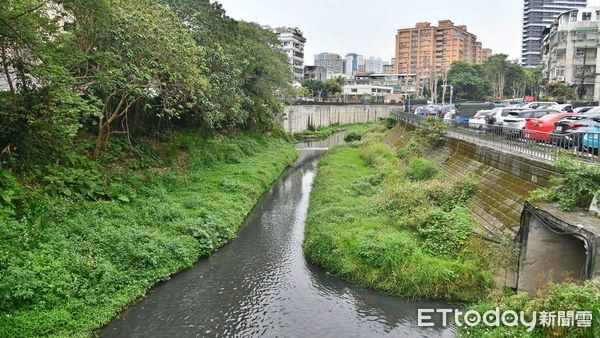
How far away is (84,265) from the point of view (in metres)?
13.2

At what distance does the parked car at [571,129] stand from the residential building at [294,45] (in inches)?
3723

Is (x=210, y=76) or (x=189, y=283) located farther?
(x=210, y=76)

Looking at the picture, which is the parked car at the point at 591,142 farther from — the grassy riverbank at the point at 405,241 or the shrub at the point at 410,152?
the shrub at the point at 410,152

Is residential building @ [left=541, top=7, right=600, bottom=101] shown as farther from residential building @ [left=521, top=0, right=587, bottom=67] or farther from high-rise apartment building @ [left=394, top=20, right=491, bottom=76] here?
residential building @ [left=521, top=0, right=587, bottom=67]

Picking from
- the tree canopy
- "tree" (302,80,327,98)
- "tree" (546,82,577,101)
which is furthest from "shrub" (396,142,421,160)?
"tree" (302,80,327,98)

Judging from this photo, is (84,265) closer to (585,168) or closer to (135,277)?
(135,277)

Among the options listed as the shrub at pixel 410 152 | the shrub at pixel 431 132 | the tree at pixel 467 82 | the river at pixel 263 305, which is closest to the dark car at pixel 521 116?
the shrub at pixel 431 132

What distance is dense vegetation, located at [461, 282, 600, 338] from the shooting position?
26.8ft

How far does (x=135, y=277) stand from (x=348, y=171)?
69.4ft

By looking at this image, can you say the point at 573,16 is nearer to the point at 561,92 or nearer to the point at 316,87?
the point at 561,92

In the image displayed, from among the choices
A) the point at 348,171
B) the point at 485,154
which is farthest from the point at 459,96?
the point at 485,154

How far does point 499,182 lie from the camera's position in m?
18.7

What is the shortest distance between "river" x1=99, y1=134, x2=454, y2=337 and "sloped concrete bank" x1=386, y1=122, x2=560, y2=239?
451cm

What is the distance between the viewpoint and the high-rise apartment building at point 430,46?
541ft
